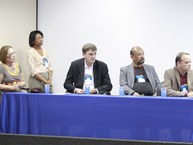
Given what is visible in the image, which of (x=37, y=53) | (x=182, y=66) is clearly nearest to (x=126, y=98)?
(x=182, y=66)

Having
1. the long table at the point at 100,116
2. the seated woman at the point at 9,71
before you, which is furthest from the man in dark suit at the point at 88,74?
the long table at the point at 100,116

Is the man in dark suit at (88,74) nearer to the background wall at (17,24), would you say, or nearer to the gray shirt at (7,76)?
the gray shirt at (7,76)

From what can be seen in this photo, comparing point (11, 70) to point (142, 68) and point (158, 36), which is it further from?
point (158, 36)

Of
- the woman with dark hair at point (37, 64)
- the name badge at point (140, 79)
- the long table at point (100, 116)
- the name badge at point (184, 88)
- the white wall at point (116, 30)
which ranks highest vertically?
the white wall at point (116, 30)

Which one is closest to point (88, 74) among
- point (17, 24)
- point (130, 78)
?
point (130, 78)

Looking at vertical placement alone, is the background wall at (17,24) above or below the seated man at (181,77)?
above

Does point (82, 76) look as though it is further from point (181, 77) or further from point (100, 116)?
point (181, 77)

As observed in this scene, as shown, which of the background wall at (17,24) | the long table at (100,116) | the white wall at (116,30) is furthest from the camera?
the white wall at (116,30)

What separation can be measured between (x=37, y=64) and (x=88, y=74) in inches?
44.3

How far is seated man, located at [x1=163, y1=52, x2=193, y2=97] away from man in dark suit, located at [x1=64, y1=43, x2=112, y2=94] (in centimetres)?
73

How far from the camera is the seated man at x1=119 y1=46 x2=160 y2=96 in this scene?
4340mm

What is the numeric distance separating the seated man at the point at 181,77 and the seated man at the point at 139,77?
8.4 inches

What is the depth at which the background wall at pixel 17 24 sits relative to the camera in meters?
5.41

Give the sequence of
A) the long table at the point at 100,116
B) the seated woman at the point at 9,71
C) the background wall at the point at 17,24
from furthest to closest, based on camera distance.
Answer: the background wall at the point at 17,24 < the seated woman at the point at 9,71 < the long table at the point at 100,116
